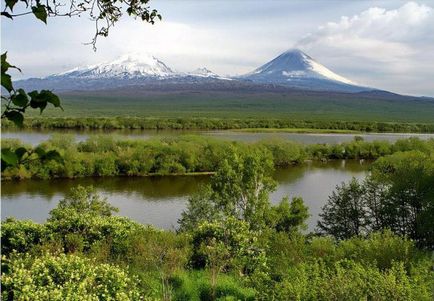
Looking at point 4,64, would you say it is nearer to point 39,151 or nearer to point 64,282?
point 39,151

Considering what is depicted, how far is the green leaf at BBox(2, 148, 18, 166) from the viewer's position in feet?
5.44

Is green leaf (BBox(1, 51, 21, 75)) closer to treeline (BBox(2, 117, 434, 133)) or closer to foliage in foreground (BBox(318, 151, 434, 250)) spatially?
foliage in foreground (BBox(318, 151, 434, 250))

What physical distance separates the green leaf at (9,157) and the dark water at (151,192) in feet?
69.0

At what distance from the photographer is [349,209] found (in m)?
20.0

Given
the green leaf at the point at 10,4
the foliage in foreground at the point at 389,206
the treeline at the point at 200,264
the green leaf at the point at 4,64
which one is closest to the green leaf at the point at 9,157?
the green leaf at the point at 4,64

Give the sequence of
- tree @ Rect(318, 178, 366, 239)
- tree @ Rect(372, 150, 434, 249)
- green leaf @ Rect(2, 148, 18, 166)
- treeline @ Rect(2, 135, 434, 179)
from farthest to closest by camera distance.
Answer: treeline @ Rect(2, 135, 434, 179)
tree @ Rect(318, 178, 366, 239)
tree @ Rect(372, 150, 434, 249)
green leaf @ Rect(2, 148, 18, 166)

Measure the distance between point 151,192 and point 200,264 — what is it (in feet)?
60.9

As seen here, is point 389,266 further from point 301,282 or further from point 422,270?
point 301,282

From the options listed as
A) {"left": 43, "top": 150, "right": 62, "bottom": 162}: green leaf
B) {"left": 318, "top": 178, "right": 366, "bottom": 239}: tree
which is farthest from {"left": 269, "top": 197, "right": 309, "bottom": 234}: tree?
{"left": 43, "top": 150, "right": 62, "bottom": 162}: green leaf

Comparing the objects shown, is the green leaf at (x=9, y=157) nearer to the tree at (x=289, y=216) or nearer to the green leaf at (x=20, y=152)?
the green leaf at (x=20, y=152)

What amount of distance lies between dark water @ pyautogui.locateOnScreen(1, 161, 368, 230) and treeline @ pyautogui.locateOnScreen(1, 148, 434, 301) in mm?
7791

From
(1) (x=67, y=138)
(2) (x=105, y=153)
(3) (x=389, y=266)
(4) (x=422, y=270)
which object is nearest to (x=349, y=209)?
(3) (x=389, y=266)

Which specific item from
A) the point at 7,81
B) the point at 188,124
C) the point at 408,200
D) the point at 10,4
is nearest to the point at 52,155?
the point at 7,81

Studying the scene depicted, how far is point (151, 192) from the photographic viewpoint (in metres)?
32.0
